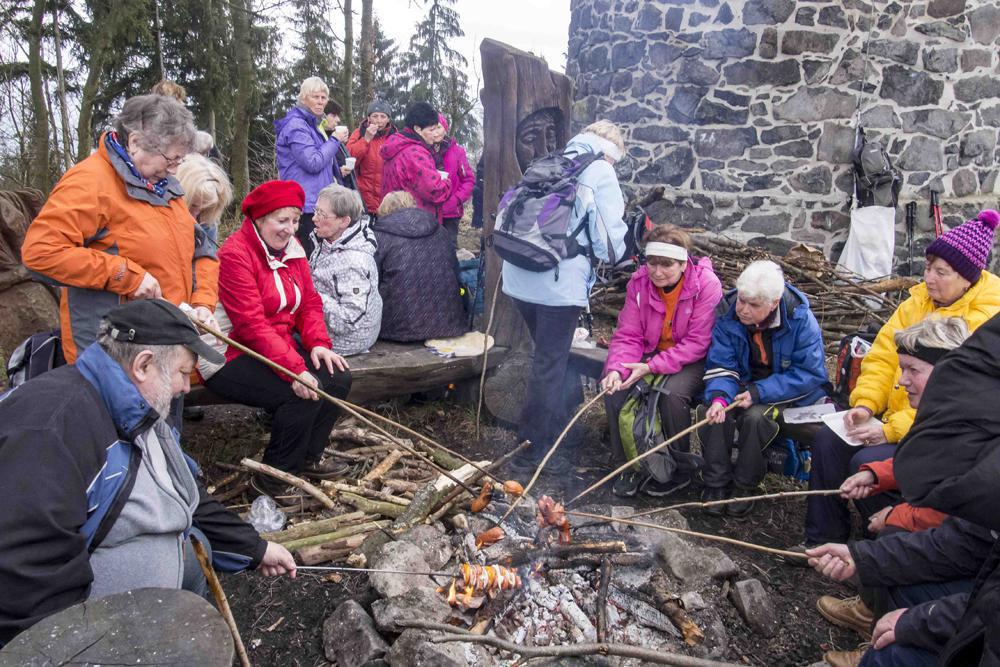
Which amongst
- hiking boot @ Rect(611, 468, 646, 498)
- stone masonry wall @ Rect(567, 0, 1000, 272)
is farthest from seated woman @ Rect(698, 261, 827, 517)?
stone masonry wall @ Rect(567, 0, 1000, 272)

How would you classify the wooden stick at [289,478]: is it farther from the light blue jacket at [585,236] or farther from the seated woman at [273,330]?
the light blue jacket at [585,236]

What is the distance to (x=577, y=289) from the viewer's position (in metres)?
4.66

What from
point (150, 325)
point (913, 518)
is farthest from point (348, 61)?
point (913, 518)

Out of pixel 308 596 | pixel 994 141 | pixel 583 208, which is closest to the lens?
pixel 308 596

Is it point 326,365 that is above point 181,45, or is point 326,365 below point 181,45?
below

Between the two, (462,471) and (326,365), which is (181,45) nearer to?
(326,365)

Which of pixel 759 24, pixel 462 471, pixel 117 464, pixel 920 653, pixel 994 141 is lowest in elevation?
pixel 462 471

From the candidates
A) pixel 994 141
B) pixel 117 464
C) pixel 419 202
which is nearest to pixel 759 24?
pixel 994 141

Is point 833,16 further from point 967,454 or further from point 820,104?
point 967,454

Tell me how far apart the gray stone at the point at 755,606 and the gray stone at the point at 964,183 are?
24.7 feet

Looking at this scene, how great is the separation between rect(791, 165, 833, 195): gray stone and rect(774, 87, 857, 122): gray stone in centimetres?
61

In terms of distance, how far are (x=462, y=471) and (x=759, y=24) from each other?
687cm

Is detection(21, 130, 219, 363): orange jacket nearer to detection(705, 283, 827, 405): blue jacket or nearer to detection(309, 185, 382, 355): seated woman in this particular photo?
detection(309, 185, 382, 355): seated woman

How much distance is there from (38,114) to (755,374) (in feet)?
38.0
